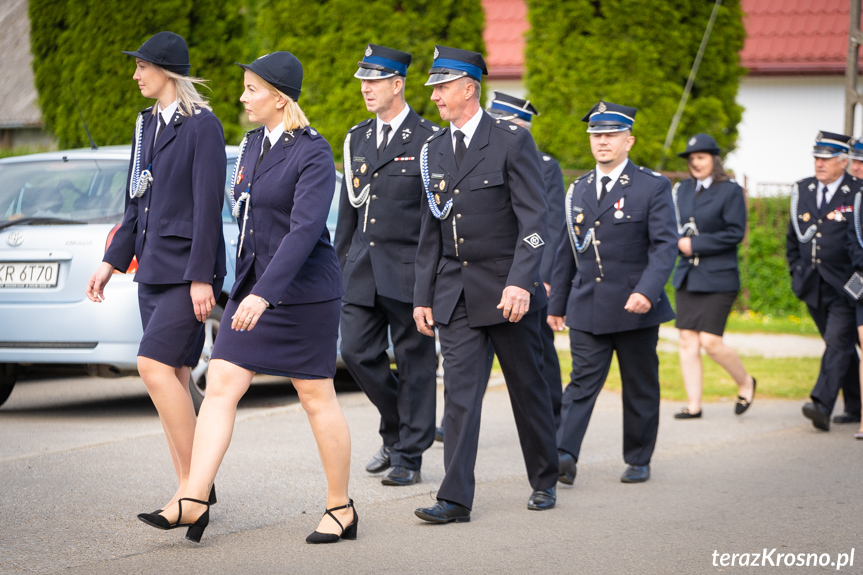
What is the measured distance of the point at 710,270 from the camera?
8578 millimetres

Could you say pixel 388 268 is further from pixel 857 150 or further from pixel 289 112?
pixel 857 150

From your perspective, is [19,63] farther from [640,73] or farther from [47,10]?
[640,73]

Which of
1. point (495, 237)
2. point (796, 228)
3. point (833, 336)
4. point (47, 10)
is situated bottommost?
point (833, 336)

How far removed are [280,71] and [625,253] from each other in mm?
2558

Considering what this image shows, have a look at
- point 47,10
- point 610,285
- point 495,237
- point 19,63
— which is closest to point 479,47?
point 47,10

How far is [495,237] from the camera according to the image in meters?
5.24

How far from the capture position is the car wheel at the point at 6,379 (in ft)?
24.8

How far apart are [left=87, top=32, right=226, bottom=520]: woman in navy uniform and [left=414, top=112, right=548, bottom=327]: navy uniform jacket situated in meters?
1.11

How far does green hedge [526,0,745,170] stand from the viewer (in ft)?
50.7

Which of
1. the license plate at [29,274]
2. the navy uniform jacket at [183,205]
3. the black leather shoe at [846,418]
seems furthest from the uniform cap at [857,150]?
the license plate at [29,274]

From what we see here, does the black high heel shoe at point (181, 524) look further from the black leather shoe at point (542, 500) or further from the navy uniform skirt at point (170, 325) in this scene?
the black leather shoe at point (542, 500)

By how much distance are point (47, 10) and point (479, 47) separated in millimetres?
5536

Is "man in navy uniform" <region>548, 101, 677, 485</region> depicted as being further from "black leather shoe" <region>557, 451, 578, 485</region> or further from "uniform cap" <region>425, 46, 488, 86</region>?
"uniform cap" <region>425, 46, 488, 86</region>

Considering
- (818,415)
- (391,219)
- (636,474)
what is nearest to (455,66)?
(391,219)
